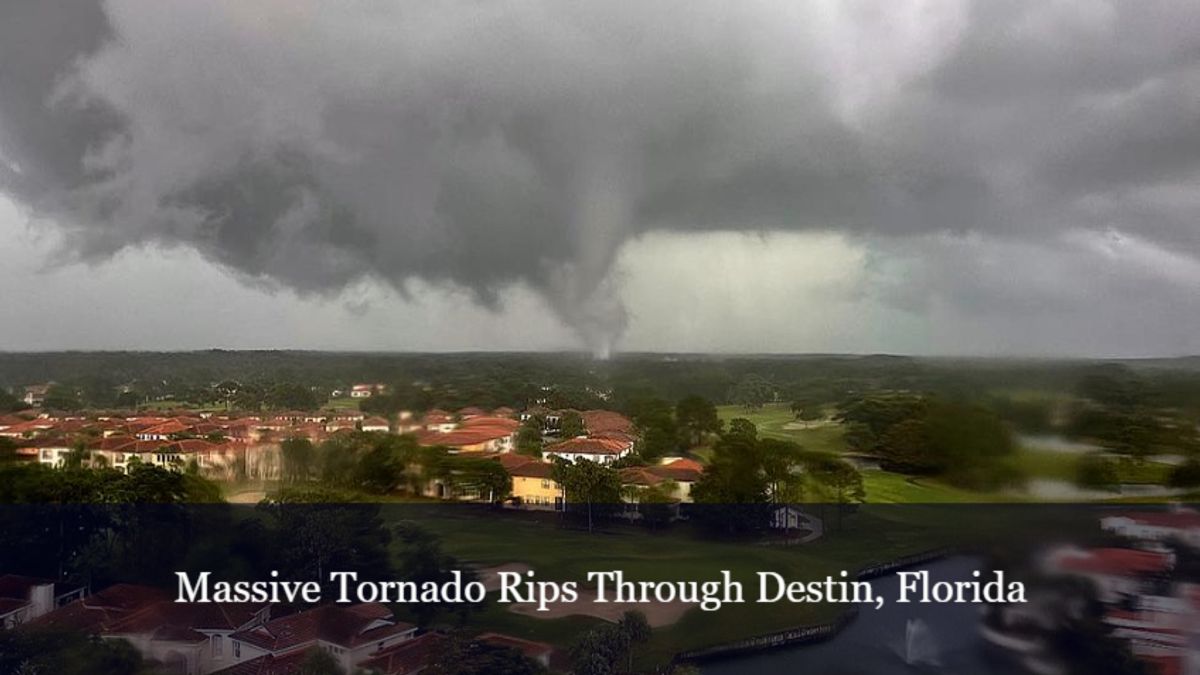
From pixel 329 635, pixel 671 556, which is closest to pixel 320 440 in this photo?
pixel 329 635

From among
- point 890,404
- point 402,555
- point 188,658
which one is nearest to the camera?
point 188,658

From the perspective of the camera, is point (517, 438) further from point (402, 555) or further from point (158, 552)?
point (158, 552)

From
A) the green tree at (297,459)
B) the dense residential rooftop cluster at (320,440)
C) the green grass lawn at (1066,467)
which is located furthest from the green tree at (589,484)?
the green grass lawn at (1066,467)

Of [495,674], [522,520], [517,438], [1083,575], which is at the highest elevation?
[517,438]

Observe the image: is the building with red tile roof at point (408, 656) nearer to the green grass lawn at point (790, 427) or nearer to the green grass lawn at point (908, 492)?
the green grass lawn at point (790, 427)

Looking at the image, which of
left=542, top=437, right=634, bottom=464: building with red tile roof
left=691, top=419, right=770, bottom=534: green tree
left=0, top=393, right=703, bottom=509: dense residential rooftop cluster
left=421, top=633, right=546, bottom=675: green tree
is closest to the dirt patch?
left=0, top=393, right=703, bottom=509: dense residential rooftop cluster

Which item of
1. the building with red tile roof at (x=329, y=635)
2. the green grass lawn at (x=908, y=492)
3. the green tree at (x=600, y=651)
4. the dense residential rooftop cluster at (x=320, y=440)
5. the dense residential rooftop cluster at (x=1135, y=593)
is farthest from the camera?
the green grass lawn at (x=908, y=492)

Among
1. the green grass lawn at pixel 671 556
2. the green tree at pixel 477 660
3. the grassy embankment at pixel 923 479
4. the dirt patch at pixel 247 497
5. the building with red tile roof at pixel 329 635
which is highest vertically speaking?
the grassy embankment at pixel 923 479

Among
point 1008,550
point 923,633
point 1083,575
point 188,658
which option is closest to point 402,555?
point 188,658

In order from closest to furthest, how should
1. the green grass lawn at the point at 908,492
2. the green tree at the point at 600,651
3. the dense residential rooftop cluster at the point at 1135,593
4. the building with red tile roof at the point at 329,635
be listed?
the green tree at the point at 600,651
the building with red tile roof at the point at 329,635
the dense residential rooftop cluster at the point at 1135,593
the green grass lawn at the point at 908,492
